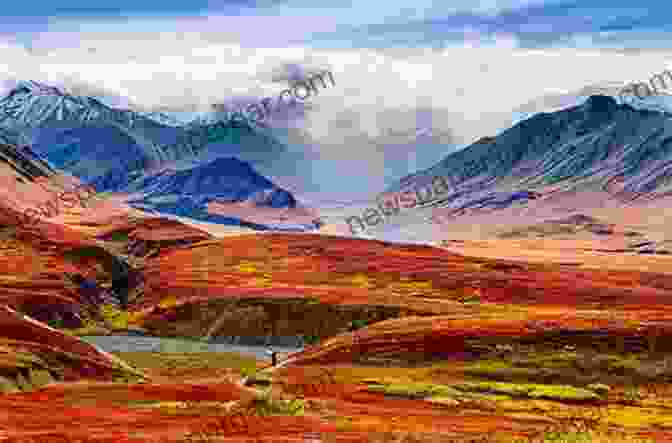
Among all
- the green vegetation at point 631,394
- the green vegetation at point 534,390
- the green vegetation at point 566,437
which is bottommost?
the green vegetation at point 566,437

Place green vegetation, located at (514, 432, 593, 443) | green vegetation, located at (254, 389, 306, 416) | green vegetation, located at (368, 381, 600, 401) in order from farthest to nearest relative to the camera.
→ green vegetation, located at (368, 381, 600, 401)
green vegetation, located at (254, 389, 306, 416)
green vegetation, located at (514, 432, 593, 443)

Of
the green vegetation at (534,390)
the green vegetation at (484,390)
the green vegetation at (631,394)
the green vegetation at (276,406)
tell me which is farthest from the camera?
the green vegetation at (631,394)

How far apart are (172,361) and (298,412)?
9041 centimetres

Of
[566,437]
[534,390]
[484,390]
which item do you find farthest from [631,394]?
[566,437]

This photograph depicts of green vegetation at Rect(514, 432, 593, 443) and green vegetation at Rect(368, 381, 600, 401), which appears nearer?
green vegetation at Rect(514, 432, 593, 443)

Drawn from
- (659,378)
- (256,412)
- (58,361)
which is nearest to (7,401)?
(256,412)

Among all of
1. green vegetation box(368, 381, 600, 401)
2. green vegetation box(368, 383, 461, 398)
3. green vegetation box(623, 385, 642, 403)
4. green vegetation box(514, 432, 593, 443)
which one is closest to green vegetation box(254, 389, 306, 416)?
green vegetation box(368, 383, 461, 398)

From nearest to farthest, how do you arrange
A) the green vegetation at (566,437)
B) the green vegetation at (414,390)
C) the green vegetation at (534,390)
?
the green vegetation at (566,437) < the green vegetation at (414,390) < the green vegetation at (534,390)

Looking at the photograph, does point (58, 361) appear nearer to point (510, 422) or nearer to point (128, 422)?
point (128, 422)

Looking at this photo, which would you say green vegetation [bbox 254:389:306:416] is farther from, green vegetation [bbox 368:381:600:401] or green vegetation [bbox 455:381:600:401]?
green vegetation [bbox 455:381:600:401]

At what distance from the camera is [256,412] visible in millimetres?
108750

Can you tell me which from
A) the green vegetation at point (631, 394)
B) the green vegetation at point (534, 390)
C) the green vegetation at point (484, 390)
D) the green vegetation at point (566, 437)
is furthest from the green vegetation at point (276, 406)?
the green vegetation at point (631, 394)

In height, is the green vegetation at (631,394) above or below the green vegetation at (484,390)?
below

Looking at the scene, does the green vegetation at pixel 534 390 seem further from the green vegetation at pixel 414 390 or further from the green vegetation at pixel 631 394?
the green vegetation at pixel 414 390
